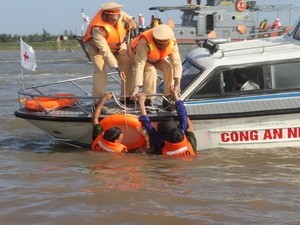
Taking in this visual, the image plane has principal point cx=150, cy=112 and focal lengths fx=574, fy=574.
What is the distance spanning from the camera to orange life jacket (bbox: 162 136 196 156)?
25.0ft

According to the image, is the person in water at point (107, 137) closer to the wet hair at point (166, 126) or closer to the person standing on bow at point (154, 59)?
the wet hair at point (166, 126)

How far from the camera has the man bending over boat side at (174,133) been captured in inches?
299

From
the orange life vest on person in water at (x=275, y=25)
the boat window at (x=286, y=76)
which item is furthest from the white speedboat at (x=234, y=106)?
the orange life vest on person in water at (x=275, y=25)

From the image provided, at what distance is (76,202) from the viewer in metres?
5.84

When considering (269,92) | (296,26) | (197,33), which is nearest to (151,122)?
(269,92)

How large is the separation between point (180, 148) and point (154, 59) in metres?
1.34

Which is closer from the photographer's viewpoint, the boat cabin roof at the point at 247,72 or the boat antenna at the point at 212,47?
the boat cabin roof at the point at 247,72

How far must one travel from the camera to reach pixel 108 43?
27.1 ft

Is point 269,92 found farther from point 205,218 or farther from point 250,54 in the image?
point 205,218

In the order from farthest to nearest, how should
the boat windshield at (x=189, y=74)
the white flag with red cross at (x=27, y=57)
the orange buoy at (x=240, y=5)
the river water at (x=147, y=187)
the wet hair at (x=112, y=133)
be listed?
the orange buoy at (x=240, y=5) → the white flag with red cross at (x=27, y=57) → the boat windshield at (x=189, y=74) → the wet hair at (x=112, y=133) → the river water at (x=147, y=187)

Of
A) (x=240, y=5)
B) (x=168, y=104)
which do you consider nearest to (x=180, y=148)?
(x=168, y=104)

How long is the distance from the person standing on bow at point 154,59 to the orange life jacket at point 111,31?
0.73ft

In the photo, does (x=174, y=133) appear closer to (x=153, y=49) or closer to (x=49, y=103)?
(x=153, y=49)

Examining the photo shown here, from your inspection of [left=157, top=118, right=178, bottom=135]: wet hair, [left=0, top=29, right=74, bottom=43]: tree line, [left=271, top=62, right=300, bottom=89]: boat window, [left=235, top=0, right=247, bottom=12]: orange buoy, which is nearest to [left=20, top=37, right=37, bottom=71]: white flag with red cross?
[left=157, top=118, right=178, bottom=135]: wet hair
